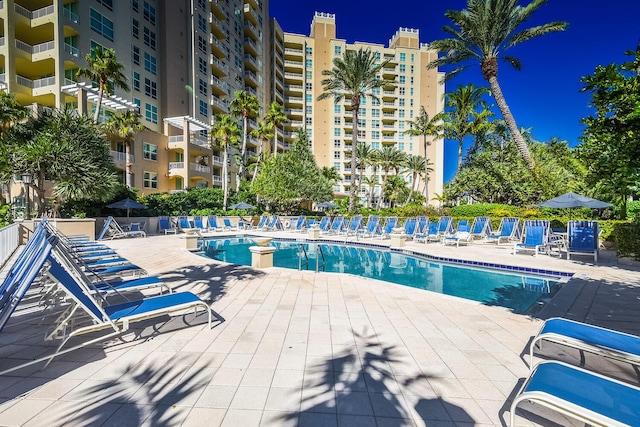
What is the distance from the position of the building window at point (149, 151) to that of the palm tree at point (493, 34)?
24.0 m

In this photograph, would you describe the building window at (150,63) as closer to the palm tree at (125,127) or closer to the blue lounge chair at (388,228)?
the palm tree at (125,127)

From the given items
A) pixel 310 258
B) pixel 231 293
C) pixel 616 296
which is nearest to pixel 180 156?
pixel 310 258

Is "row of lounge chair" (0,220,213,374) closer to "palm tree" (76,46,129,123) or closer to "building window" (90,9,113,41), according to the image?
"palm tree" (76,46,129,123)

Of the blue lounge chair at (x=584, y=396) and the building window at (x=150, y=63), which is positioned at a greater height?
the building window at (x=150, y=63)

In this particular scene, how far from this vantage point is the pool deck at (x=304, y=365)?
7.48 feet

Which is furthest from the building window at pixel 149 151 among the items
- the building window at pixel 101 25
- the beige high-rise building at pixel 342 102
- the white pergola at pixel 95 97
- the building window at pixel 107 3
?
the beige high-rise building at pixel 342 102

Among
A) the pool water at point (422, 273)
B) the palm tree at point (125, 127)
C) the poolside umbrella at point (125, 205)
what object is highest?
the palm tree at point (125, 127)

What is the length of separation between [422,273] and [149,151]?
1007 inches

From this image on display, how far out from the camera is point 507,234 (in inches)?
525

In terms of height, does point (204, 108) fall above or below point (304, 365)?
above

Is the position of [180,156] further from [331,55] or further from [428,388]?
[331,55]

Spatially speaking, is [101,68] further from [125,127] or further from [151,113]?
[151,113]

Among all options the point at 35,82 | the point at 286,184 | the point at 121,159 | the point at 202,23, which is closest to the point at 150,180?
the point at 121,159

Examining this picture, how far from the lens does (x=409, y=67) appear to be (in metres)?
52.3
